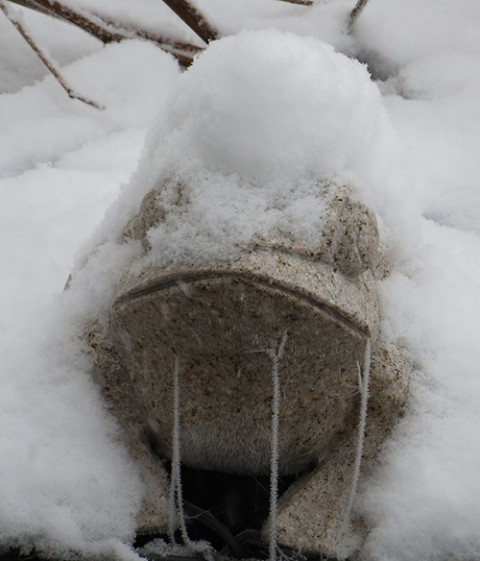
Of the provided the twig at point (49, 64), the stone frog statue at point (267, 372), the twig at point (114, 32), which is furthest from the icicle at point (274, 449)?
the twig at point (114, 32)

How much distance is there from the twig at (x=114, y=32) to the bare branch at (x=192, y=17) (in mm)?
70

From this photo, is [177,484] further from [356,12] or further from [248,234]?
[356,12]

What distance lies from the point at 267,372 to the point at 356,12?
6.76 feet

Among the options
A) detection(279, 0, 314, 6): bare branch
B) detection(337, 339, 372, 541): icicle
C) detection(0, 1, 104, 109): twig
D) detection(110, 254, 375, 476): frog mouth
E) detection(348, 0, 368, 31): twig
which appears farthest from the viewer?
detection(279, 0, 314, 6): bare branch

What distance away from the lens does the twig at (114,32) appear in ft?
9.81

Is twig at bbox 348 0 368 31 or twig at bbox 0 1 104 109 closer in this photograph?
twig at bbox 0 1 104 109

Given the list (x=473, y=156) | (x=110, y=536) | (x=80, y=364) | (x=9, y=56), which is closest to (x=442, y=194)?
(x=473, y=156)

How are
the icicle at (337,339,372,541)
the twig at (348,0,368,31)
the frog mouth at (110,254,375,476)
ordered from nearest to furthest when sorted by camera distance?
1. the frog mouth at (110,254,375,476)
2. the icicle at (337,339,372,541)
3. the twig at (348,0,368,31)

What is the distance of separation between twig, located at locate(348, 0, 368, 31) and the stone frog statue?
66.4 inches

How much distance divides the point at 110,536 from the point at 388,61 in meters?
2.20

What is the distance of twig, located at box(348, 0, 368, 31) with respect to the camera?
9.66ft

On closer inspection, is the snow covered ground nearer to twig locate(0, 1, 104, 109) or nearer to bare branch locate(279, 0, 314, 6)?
twig locate(0, 1, 104, 109)

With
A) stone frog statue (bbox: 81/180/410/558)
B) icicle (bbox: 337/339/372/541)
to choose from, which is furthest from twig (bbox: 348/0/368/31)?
icicle (bbox: 337/339/372/541)

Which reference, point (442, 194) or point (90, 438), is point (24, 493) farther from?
point (442, 194)
